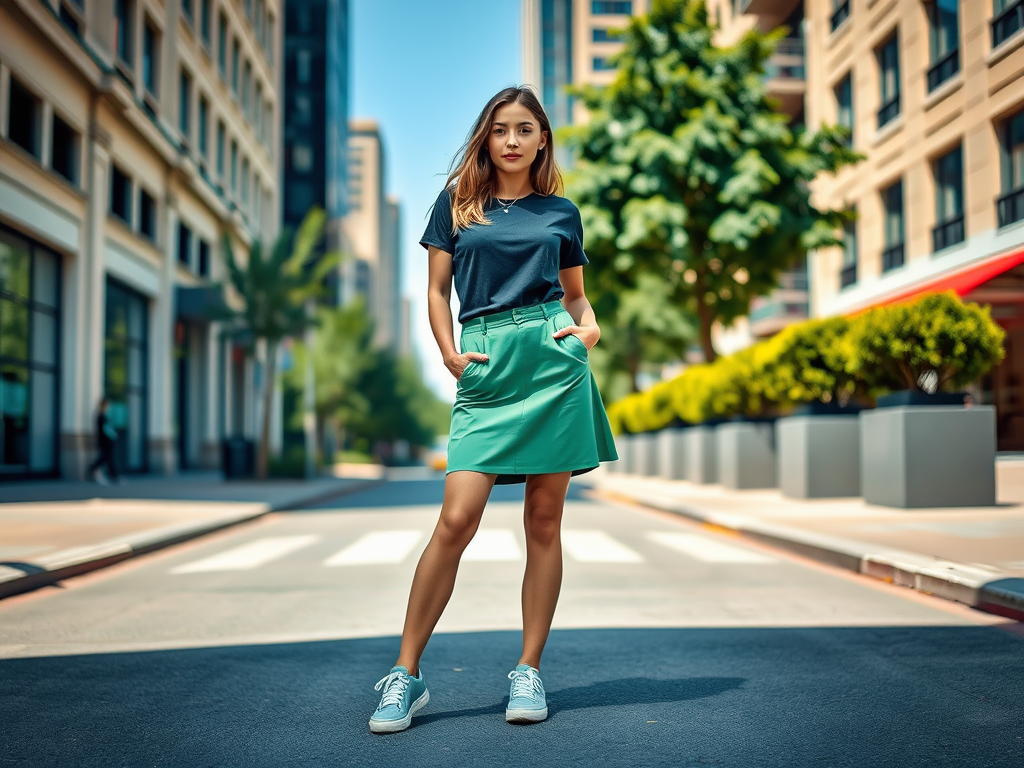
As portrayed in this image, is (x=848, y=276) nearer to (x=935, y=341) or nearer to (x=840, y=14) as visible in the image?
(x=840, y=14)

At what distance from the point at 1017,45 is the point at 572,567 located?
36.9ft

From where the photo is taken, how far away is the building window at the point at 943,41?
16.7 metres

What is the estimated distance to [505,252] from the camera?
10.8 feet

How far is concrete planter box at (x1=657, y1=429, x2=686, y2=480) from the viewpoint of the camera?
71.4ft

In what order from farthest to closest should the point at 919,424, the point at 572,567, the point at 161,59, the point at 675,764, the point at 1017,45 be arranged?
the point at 161,59 → the point at 1017,45 → the point at 919,424 → the point at 572,567 → the point at 675,764

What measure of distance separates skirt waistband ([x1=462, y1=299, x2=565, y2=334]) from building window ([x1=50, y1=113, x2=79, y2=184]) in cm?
1876

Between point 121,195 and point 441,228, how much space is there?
21882mm

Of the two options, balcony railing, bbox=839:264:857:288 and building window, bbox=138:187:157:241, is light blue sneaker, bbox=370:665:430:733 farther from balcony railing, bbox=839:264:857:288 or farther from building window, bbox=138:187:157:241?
building window, bbox=138:187:157:241

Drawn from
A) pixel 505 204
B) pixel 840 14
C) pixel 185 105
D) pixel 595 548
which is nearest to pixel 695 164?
pixel 840 14

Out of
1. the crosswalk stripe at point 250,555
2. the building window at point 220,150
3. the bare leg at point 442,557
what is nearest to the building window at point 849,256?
the crosswalk stripe at point 250,555

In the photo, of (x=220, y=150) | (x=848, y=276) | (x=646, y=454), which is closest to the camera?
(x=848, y=276)

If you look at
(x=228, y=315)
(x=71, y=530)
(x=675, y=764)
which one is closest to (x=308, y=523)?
(x=71, y=530)

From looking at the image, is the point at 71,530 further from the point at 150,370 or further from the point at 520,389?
the point at 150,370

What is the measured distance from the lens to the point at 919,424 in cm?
1056
